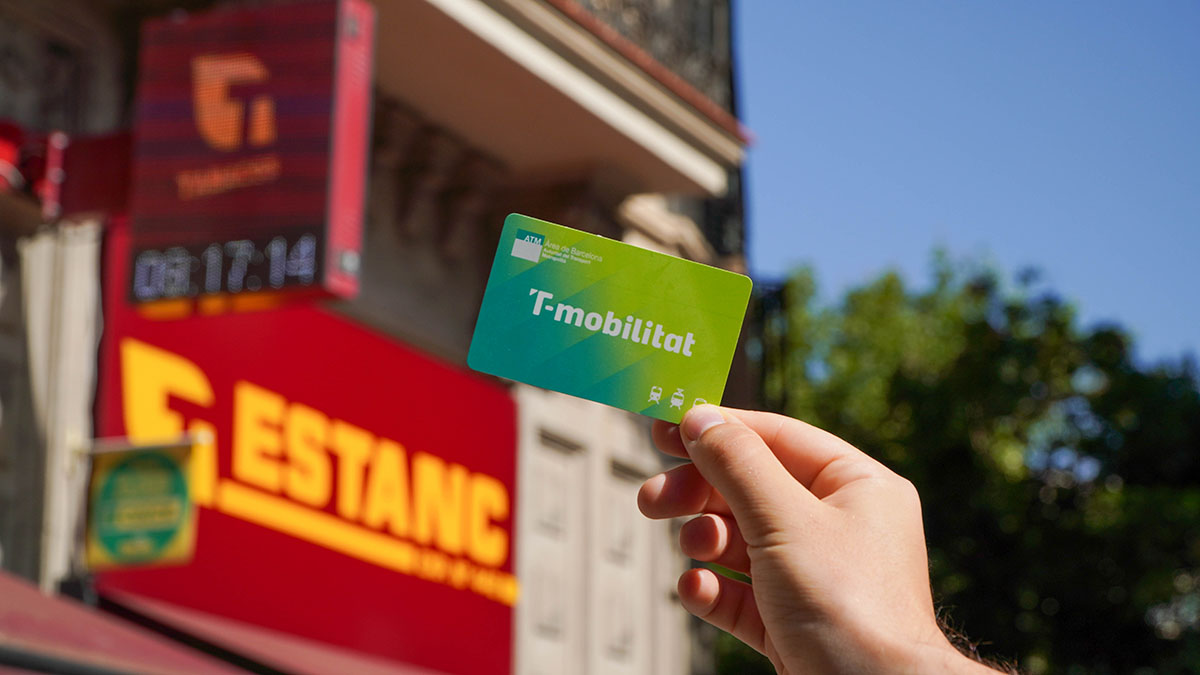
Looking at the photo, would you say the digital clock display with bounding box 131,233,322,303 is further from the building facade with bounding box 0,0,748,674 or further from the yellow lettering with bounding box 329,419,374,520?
the yellow lettering with bounding box 329,419,374,520

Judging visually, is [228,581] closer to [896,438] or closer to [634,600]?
[634,600]

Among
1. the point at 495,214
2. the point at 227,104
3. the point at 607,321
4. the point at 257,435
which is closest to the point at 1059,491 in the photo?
the point at 495,214

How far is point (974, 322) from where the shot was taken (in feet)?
73.4

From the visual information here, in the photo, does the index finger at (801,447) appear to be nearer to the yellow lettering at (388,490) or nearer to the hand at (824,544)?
the hand at (824,544)

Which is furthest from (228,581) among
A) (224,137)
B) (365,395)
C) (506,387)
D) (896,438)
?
(896,438)

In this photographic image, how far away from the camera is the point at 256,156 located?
7.82m

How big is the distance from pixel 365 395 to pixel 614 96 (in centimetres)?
290

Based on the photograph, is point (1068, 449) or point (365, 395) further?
point (1068, 449)

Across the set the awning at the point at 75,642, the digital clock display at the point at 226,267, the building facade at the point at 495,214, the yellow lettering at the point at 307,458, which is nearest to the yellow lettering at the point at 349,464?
the yellow lettering at the point at 307,458

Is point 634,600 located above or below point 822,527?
below

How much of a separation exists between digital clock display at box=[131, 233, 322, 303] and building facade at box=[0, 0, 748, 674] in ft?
2.20

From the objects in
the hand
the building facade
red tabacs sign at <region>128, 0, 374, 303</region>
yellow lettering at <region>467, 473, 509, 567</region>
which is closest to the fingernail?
the hand

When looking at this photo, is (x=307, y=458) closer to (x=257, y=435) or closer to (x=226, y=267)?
(x=257, y=435)

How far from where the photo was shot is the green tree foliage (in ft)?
63.7
